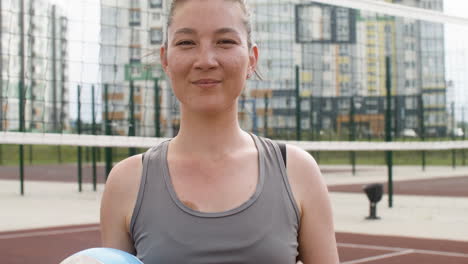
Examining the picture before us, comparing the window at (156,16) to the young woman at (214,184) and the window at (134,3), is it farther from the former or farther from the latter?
the young woman at (214,184)

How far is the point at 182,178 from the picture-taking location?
1.52 metres

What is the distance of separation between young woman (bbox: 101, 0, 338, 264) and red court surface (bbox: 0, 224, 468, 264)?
6.17 meters

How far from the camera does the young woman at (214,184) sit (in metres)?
1.44

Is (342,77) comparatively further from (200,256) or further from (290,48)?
(200,256)

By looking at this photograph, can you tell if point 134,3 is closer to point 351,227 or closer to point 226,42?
point 351,227

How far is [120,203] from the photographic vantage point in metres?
1.55

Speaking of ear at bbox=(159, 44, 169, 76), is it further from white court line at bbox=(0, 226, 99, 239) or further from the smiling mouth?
white court line at bbox=(0, 226, 99, 239)

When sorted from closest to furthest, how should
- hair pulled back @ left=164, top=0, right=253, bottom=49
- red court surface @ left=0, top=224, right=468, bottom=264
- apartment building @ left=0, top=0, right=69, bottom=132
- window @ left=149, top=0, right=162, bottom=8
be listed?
1. hair pulled back @ left=164, top=0, right=253, bottom=49
2. red court surface @ left=0, top=224, right=468, bottom=264
3. apartment building @ left=0, top=0, right=69, bottom=132
4. window @ left=149, top=0, right=162, bottom=8

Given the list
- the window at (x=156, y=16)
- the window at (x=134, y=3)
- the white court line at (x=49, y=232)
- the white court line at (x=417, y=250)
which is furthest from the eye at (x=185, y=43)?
Result: the window at (x=156, y=16)

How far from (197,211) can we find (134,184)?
0.17 metres

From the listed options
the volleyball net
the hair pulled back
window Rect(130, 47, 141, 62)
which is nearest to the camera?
the hair pulled back

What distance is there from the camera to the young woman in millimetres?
1442

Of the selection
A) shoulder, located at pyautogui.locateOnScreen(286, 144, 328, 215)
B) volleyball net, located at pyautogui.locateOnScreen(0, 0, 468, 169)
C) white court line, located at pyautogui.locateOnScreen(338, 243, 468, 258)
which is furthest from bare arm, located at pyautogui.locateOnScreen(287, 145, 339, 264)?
volleyball net, located at pyautogui.locateOnScreen(0, 0, 468, 169)

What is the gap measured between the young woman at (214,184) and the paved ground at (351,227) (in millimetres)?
6165
